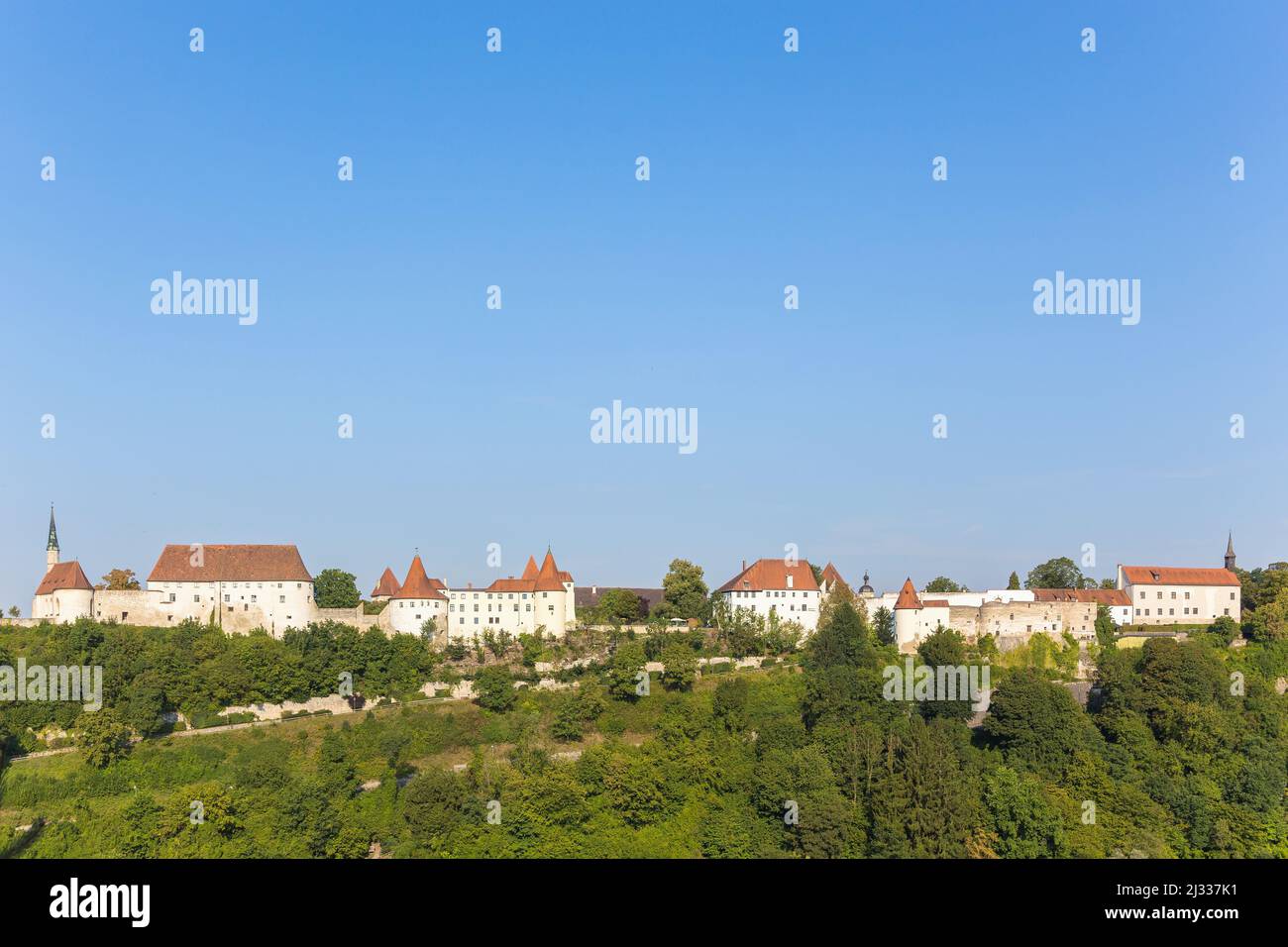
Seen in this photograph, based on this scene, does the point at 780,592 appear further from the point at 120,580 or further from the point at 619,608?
the point at 120,580

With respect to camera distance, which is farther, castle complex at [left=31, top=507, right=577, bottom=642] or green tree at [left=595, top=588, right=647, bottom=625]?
green tree at [left=595, top=588, right=647, bottom=625]

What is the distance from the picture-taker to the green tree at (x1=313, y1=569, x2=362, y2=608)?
62.4 metres

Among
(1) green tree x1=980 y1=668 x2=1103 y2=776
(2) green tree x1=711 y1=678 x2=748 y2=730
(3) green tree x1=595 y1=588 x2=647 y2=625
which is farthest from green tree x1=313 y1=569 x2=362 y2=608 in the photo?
(1) green tree x1=980 y1=668 x2=1103 y2=776

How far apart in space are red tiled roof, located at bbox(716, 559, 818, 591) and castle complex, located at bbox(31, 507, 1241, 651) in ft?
0.25

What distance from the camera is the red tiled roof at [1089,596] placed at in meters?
57.7

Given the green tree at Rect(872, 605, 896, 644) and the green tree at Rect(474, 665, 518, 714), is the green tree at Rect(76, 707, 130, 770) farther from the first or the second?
the green tree at Rect(872, 605, 896, 644)

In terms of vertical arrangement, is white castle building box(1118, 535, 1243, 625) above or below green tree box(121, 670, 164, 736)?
above

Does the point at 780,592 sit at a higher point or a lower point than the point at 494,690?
higher

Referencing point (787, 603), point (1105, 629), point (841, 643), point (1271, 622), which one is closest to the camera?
point (841, 643)

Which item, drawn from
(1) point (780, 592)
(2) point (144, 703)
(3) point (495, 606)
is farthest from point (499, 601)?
(2) point (144, 703)

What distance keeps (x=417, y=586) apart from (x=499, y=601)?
13.3ft

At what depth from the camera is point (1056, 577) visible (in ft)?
236

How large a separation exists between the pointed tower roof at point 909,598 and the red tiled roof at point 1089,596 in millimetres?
6227
